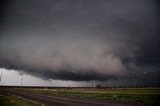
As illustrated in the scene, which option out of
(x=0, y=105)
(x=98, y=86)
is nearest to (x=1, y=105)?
(x=0, y=105)

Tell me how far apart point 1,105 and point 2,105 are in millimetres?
124

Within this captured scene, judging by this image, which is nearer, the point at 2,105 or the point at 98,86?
the point at 2,105

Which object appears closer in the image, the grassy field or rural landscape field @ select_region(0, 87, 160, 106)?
rural landscape field @ select_region(0, 87, 160, 106)

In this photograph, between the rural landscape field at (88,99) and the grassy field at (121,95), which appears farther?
the grassy field at (121,95)

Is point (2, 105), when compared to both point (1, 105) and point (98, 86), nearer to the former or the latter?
point (1, 105)

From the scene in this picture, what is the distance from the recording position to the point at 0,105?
Answer: 24984 millimetres

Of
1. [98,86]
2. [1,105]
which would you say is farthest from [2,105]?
[98,86]

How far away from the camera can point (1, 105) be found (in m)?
25.0

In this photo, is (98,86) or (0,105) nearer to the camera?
(0,105)

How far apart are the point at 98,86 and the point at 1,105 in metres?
174

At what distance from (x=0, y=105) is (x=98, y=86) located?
17392 cm

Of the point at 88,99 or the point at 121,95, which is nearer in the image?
the point at 88,99

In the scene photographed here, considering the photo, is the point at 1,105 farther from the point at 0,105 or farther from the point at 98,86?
the point at 98,86

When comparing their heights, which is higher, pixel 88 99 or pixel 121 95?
pixel 121 95
